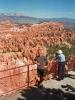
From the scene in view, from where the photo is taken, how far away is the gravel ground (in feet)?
33.0

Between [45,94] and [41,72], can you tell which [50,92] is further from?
[41,72]

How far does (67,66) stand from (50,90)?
10.4 feet

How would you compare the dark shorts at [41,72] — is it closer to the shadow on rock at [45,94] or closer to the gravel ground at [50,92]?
the gravel ground at [50,92]

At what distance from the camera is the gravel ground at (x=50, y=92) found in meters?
10.0

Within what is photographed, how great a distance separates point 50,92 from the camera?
1065cm

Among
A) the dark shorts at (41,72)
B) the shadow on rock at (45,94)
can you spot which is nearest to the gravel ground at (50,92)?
the shadow on rock at (45,94)

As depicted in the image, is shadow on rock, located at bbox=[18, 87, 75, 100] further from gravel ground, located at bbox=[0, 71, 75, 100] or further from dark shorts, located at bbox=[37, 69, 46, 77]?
dark shorts, located at bbox=[37, 69, 46, 77]

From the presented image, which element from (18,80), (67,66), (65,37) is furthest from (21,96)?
(65,37)

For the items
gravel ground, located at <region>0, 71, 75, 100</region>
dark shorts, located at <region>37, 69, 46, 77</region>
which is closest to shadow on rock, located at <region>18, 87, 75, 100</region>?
gravel ground, located at <region>0, 71, 75, 100</region>

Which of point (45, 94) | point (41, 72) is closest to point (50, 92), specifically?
point (45, 94)

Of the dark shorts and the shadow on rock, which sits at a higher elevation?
the dark shorts

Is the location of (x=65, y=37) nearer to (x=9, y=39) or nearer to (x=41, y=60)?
(x=9, y=39)

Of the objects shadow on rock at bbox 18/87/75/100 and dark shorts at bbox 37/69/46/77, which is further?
dark shorts at bbox 37/69/46/77

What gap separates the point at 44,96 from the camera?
10.2 meters
